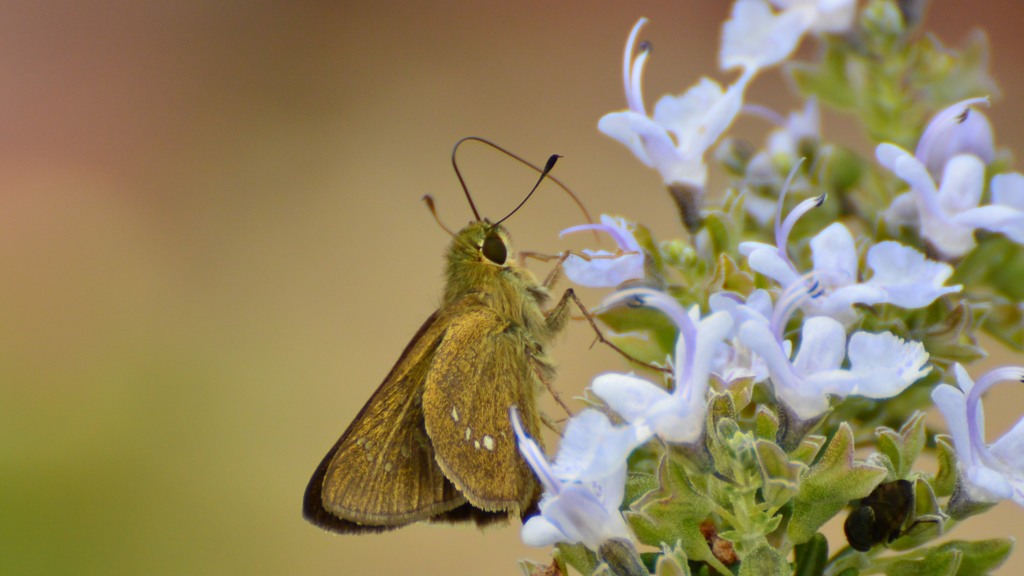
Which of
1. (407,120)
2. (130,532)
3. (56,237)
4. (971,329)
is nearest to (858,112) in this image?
(971,329)

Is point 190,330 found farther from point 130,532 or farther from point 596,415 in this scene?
point 596,415

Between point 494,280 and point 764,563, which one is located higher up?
point 494,280

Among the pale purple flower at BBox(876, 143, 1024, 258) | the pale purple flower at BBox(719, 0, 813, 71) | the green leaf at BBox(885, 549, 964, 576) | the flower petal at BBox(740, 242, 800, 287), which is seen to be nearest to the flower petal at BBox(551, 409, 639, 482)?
the flower petal at BBox(740, 242, 800, 287)

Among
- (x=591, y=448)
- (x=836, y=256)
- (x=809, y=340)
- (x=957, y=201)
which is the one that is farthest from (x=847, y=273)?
(x=591, y=448)

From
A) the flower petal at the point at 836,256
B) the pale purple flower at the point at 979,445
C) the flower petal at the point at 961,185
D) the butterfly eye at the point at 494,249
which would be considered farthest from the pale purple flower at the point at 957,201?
the butterfly eye at the point at 494,249

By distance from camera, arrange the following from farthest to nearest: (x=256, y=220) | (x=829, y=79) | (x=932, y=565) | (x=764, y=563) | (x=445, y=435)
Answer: (x=256, y=220) → (x=829, y=79) → (x=445, y=435) → (x=932, y=565) → (x=764, y=563)

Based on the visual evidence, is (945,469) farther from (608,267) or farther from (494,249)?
(494,249)

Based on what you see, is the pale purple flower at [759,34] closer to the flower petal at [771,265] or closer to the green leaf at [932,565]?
the flower petal at [771,265]
